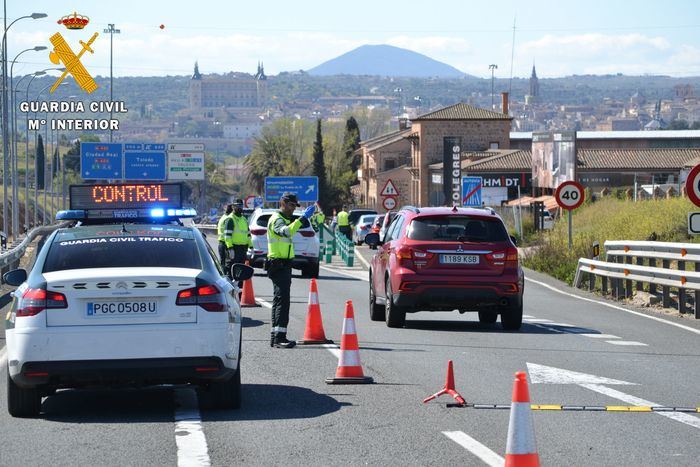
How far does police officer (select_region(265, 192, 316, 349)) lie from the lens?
14781 mm

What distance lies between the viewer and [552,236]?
117 feet

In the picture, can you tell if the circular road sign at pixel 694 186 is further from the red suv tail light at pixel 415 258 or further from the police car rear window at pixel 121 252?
the police car rear window at pixel 121 252

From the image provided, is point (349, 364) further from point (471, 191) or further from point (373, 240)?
point (471, 191)

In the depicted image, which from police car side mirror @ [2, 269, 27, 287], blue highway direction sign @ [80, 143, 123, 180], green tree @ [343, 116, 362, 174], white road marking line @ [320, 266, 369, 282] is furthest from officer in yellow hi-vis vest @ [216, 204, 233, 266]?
green tree @ [343, 116, 362, 174]

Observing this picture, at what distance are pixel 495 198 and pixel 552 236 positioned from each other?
117 ft

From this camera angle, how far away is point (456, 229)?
18.0 meters

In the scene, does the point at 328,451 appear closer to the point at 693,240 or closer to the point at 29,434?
the point at 29,434

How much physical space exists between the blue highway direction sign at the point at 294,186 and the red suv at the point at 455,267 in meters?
57.4

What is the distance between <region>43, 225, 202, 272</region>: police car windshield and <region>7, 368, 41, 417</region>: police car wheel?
36.4 inches

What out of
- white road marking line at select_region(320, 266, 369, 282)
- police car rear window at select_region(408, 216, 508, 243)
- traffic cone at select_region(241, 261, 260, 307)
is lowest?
white road marking line at select_region(320, 266, 369, 282)

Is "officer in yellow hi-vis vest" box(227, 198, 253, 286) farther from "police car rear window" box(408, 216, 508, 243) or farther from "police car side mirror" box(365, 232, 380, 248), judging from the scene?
"police car rear window" box(408, 216, 508, 243)

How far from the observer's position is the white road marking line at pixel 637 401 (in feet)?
32.2

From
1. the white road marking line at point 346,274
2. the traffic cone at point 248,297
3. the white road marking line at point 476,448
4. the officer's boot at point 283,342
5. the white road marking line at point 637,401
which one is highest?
the white road marking line at point 476,448

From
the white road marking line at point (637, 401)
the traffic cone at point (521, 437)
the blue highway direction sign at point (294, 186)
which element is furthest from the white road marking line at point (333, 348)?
the blue highway direction sign at point (294, 186)
